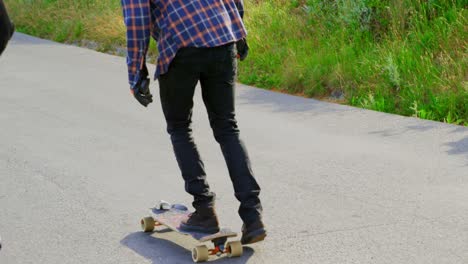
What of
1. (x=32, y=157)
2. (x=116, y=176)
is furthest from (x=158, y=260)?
(x=32, y=157)

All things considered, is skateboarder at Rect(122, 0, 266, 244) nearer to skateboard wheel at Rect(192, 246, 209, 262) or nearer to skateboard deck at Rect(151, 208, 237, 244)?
skateboard deck at Rect(151, 208, 237, 244)

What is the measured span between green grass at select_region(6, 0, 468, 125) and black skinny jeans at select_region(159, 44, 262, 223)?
437 cm

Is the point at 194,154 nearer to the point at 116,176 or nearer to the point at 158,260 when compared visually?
the point at 158,260

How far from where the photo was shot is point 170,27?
5.91 m

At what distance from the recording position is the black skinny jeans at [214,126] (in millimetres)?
6020

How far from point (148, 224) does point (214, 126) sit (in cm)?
88

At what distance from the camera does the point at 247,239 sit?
6.05 meters

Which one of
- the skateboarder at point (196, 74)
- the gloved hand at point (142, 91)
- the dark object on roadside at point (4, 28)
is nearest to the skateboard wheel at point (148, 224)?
the skateboarder at point (196, 74)

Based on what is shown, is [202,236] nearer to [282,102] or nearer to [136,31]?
[136,31]

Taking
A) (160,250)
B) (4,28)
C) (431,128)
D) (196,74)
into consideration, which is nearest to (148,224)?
(160,250)

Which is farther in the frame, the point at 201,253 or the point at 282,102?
the point at 282,102

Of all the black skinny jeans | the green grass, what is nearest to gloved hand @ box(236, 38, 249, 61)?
the black skinny jeans

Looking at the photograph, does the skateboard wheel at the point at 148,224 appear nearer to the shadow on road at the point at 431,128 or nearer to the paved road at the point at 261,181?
the paved road at the point at 261,181

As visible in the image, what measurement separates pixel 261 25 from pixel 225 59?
9381 mm
